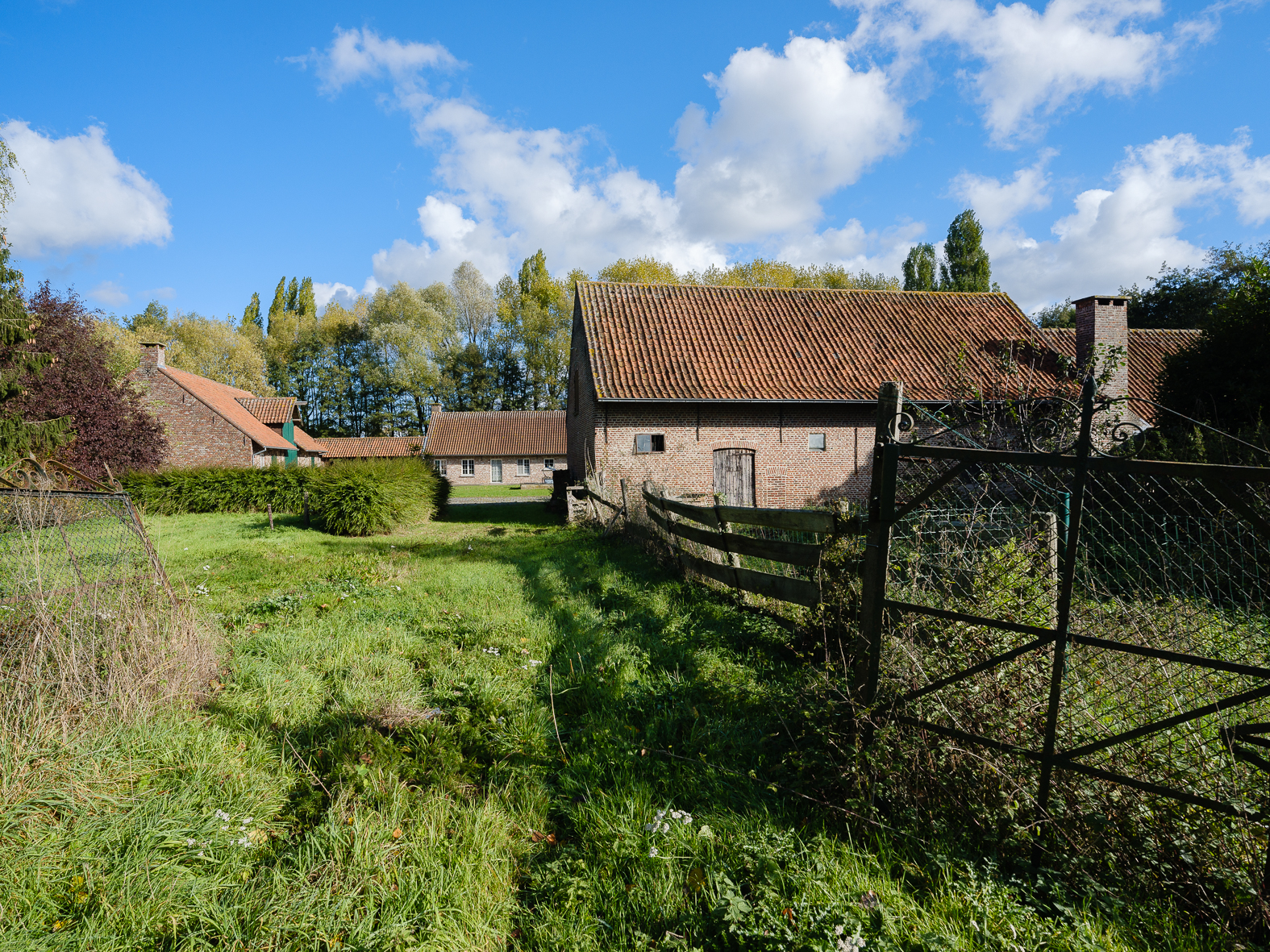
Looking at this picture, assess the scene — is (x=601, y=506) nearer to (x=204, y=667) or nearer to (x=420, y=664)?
(x=420, y=664)

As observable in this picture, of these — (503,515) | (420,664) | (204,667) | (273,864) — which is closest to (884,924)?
(273,864)

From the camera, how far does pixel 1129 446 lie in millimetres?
10312

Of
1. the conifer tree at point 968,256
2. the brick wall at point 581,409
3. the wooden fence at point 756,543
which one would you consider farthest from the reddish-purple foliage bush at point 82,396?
the conifer tree at point 968,256

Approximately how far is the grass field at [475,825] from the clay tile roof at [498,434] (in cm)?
3989

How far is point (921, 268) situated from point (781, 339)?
33069mm

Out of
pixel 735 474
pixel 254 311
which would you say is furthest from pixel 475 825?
pixel 254 311

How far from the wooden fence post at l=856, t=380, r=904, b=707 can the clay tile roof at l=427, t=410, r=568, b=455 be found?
136ft

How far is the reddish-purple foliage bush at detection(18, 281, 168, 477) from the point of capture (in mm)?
19422

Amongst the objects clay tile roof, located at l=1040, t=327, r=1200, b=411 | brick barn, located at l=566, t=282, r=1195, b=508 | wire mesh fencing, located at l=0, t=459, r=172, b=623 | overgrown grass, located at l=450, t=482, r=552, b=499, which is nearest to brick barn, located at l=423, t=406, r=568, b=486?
overgrown grass, located at l=450, t=482, r=552, b=499

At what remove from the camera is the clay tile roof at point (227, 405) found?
96.0ft

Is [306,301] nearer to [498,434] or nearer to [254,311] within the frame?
[254,311]

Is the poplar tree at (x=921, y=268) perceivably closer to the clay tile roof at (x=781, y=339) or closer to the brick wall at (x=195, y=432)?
the clay tile roof at (x=781, y=339)

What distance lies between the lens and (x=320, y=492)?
48.8 feet

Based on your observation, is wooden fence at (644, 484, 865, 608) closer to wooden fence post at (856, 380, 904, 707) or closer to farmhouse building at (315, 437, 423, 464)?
wooden fence post at (856, 380, 904, 707)
